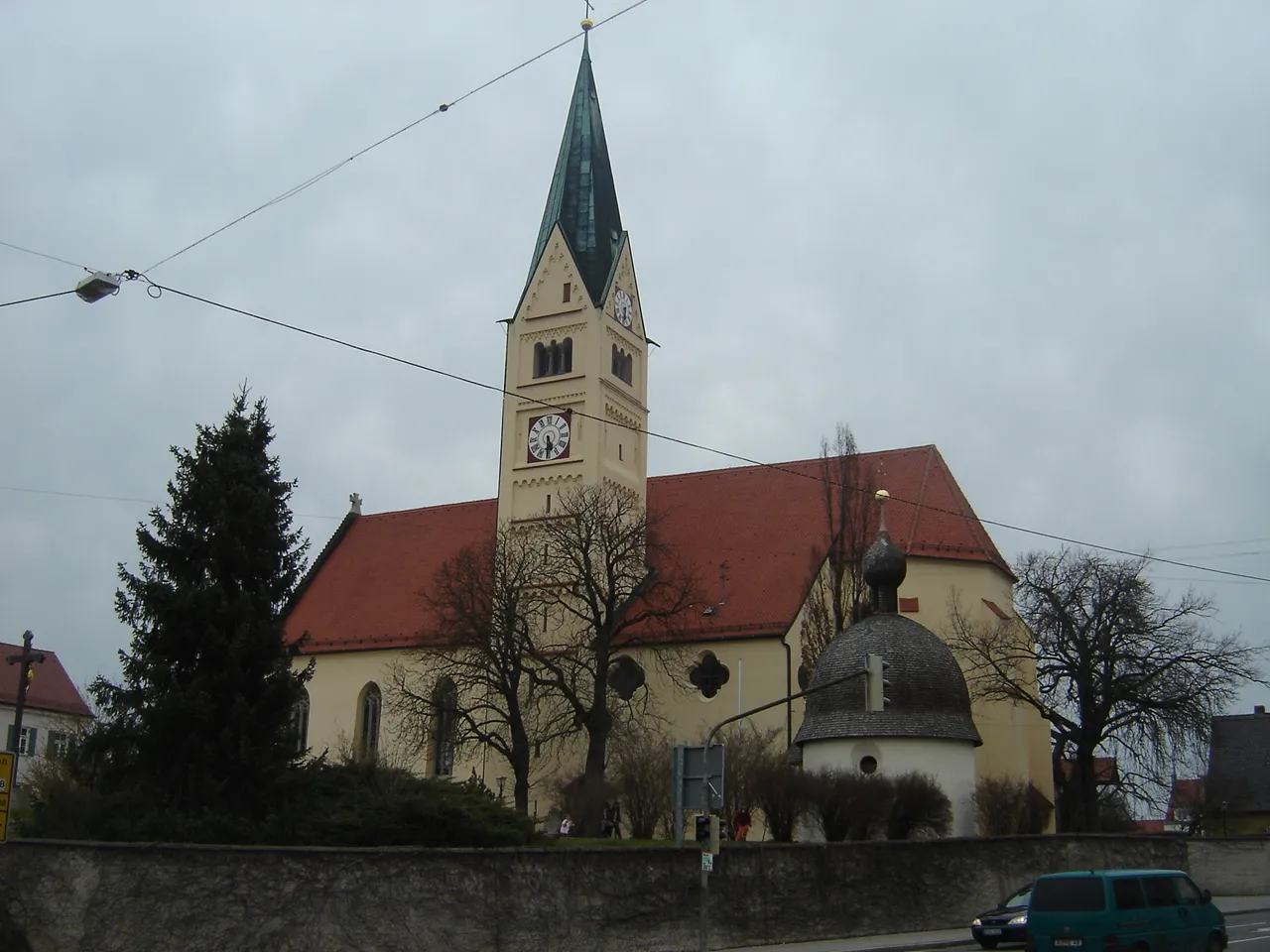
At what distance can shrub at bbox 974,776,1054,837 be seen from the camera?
3234cm

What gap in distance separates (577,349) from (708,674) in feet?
39.8

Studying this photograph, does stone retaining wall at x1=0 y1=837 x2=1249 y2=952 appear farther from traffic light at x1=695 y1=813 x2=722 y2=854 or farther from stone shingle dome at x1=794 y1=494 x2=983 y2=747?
stone shingle dome at x1=794 y1=494 x2=983 y2=747

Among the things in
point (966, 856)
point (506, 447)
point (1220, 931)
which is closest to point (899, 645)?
point (966, 856)

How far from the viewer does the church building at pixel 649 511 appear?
41.5 m

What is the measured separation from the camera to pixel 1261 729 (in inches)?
2525

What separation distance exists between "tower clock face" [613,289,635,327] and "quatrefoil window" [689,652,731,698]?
42.1 ft

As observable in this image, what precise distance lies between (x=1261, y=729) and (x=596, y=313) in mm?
39063

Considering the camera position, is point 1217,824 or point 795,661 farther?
point 1217,824

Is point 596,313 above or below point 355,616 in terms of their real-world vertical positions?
above

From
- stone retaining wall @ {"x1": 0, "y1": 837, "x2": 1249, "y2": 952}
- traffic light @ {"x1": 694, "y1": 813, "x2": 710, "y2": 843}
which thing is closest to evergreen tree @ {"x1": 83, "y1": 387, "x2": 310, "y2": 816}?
stone retaining wall @ {"x1": 0, "y1": 837, "x2": 1249, "y2": 952}

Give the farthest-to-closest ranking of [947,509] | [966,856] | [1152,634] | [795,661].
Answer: [947,509] < [795,661] < [1152,634] < [966,856]

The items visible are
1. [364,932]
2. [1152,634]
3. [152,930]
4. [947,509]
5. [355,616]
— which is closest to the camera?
[152,930]

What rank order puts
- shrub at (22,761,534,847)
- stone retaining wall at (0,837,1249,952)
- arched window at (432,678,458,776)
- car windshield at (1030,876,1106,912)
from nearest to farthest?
1. stone retaining wall at (0,837,1249,952)
2. car windshield at (1030,876,1106,912)
3. shrub at (22,761,534,847)
4. arched window at (432,678,458,776)

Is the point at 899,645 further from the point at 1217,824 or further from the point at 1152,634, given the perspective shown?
the point at 1217,824
